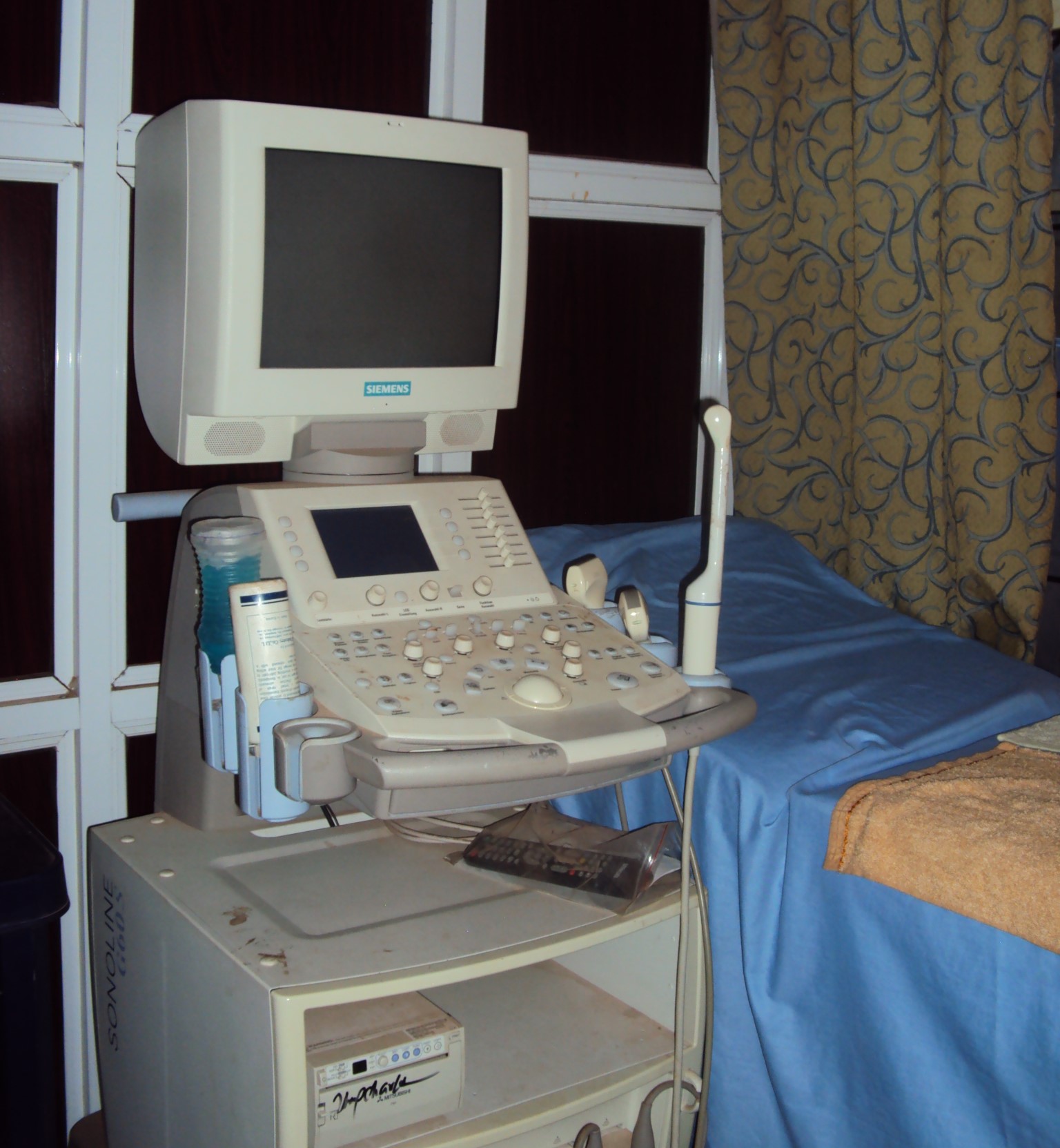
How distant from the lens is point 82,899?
1593mm

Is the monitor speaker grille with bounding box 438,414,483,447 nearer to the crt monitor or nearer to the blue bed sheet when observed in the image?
the crt monitor

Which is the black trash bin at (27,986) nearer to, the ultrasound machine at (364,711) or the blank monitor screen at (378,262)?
the ultrasound machine at (364,711)

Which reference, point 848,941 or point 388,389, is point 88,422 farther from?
point 848,941

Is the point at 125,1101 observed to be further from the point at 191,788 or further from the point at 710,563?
the point at 710,563

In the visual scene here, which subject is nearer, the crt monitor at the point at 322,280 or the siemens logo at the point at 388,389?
the crt monitor at the point at 322,280

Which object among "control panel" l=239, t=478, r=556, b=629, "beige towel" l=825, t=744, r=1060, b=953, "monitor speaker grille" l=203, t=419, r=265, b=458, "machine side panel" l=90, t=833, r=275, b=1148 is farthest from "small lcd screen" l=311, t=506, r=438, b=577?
"beige towel" l=825, t=744, r=1060, b=953

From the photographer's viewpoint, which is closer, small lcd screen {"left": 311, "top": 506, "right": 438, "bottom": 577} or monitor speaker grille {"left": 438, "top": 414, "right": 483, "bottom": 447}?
small lcd screen {"left": 311, "top": 506, "right": 438, "bottom": 577}

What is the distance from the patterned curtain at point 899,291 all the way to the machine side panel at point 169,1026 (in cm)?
123

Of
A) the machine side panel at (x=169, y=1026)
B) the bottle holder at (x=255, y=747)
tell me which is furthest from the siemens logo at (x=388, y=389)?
the machine side panel at (x=169, y=1026)

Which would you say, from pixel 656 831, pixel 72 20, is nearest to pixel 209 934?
pixel 656 831

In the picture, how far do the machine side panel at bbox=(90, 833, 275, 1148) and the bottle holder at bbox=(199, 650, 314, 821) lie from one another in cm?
14

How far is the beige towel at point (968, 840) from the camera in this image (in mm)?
976

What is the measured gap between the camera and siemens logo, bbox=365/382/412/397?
1.25 metres

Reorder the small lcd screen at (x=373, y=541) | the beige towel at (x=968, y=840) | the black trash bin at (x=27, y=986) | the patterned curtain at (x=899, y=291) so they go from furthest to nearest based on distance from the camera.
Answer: the patterned curtain at (x=899, y=291) → the small lcd screen at (x=373, y=541) → the black trash bin at (x=27, y=986) → the beige towel at (x=968, y=840)
